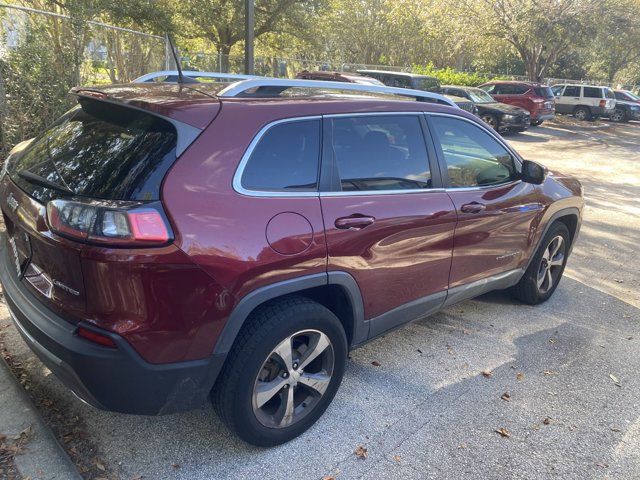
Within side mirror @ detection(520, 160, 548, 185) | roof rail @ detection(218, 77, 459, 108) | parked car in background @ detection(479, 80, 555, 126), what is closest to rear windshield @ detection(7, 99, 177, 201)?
roof rail @ detection(218, 77, 459, 108)

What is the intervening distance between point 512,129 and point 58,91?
1571 cm

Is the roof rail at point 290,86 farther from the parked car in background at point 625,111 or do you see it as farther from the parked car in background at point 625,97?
the parked car in background at point 625,97

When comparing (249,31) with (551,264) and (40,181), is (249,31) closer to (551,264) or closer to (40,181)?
(551,264)

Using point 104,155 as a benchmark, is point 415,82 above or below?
below

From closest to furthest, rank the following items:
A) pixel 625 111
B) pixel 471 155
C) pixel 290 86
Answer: pixel 290 86 < pixel 471 155 < pixel 625 111

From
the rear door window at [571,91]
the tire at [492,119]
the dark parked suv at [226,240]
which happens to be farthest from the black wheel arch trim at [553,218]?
the rear door window at [571,91]

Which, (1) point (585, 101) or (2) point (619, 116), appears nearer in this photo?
(1) point (585, 101)

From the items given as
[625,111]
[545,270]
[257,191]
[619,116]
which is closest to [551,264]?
[545,270]

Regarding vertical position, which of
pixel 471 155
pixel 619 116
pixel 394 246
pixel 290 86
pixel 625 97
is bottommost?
pixel 619 116

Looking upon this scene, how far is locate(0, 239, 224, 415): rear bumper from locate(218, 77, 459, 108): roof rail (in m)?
1.29

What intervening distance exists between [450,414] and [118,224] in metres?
2.18

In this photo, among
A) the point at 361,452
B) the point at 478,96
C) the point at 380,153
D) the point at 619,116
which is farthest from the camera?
the point at 619,116

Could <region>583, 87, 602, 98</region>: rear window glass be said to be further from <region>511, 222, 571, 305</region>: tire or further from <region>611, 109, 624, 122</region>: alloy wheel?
<region>511, 222, 571, 305</region>: tire

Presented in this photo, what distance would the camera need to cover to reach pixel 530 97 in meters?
20.4
